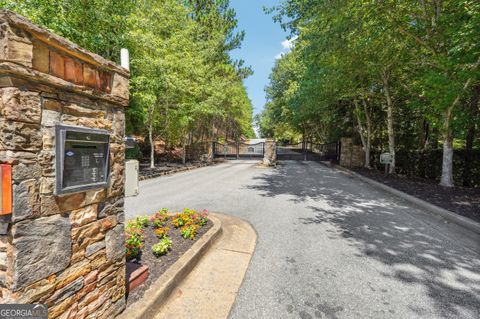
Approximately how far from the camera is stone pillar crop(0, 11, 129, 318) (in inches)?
53.0

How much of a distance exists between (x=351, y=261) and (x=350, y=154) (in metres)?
14.9

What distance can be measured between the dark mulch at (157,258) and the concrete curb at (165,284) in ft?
0.31

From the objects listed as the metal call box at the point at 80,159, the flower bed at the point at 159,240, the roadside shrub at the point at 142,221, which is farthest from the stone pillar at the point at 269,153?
the metal call box at the point at 80,159

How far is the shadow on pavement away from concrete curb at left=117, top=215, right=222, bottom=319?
2.60 meters

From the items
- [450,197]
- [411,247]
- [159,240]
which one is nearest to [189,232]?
[159,240]

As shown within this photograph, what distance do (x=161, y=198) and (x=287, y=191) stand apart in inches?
173

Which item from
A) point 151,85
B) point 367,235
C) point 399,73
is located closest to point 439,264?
point 367,235

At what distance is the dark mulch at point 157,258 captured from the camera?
2.51 m

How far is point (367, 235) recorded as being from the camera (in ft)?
14.5

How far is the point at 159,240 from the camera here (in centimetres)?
380

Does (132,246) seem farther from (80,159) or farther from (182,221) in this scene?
(80,159)

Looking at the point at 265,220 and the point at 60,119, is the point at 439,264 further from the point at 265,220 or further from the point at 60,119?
the point at 60,119

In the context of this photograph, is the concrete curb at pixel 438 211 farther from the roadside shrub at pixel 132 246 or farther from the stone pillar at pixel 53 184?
the stone pillar at pixel 53 184

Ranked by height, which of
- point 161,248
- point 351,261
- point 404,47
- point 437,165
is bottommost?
point 351,261
